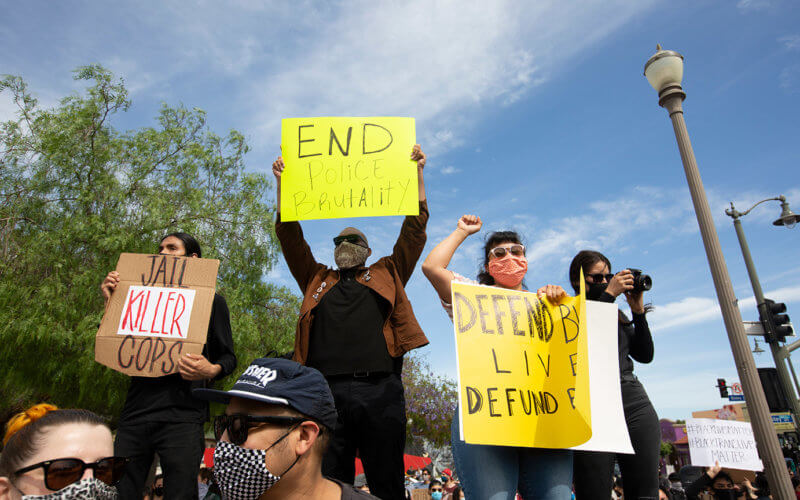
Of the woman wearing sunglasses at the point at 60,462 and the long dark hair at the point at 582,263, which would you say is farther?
the long dark hair at the point at 582,263

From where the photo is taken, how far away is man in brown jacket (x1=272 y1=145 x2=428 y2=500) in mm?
2836

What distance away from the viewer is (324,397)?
75.4 inches

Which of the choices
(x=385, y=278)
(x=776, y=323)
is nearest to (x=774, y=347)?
(x=776, y=323)

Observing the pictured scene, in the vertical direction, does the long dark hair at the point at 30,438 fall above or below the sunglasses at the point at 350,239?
below

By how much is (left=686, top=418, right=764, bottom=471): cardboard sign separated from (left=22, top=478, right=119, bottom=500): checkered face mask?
6.29m

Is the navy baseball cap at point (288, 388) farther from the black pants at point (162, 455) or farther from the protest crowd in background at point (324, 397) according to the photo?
the black pants at point (162, 455)

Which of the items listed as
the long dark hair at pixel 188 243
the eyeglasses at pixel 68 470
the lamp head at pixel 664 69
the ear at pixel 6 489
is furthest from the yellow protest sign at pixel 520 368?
the lamp head at pixel 664 69

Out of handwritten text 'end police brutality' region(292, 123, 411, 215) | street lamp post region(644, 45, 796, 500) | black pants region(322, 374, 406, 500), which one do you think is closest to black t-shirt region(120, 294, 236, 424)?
black pants region(322, 374, 406, 500)

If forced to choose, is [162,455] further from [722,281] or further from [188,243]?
[722,281]

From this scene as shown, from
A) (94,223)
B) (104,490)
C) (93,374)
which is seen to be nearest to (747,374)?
(104,490)

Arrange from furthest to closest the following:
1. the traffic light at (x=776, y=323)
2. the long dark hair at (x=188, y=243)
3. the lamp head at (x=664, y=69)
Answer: the traffic light at (x=776, y=323) → the lamp head at (x=664, y=69) → the long dark hair at (x=188, y=243)

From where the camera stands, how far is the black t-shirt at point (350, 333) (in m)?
2.98

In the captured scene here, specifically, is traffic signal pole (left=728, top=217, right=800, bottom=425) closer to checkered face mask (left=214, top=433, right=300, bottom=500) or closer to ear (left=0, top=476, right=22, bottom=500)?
checkered face mask (left=214, top=433, right=300, bottom=500)

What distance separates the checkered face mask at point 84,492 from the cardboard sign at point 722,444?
20.6 feet
